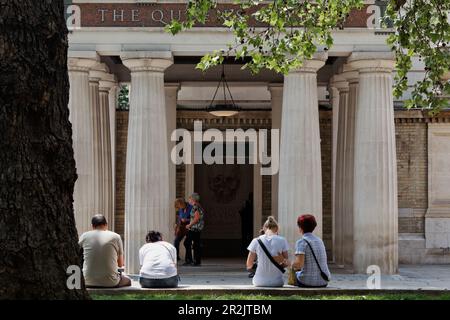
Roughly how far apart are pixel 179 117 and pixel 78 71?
19.0ft

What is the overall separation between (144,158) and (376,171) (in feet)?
16.4

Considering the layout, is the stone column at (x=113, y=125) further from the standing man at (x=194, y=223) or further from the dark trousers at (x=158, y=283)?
the dark trousers at (x=158, y=283)

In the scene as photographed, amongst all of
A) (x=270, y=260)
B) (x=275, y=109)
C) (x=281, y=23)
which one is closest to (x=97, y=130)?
(x=275, y=109)

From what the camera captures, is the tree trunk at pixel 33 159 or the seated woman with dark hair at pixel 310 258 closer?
the tree trunk at pixel 33 159

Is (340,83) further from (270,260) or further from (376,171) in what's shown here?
(270,260)

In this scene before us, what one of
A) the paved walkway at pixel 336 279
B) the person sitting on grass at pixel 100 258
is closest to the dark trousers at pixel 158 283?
the paved walkway at pixel 336 279

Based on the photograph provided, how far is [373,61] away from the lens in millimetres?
18844

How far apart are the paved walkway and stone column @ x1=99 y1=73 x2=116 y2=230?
2690 mm

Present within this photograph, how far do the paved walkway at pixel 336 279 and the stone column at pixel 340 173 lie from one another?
1.02 m

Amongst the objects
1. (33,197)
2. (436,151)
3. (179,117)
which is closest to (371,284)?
(436,151)

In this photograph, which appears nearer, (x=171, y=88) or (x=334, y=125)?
(x=334, y=125)

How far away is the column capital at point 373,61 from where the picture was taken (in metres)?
18.8
